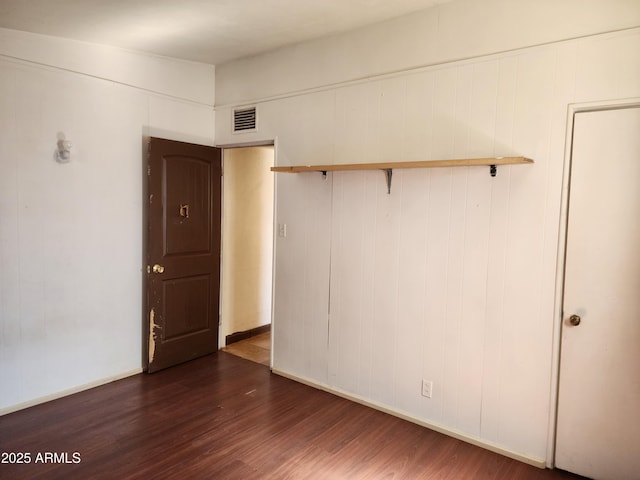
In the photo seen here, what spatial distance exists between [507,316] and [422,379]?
741 millimetres

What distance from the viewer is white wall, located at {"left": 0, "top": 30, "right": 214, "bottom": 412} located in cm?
296

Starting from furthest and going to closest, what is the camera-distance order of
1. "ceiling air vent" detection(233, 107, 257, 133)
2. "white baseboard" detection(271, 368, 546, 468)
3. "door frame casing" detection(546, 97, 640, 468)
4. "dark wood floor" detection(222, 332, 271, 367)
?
"dark wood floor" detection(222, 332, 271, 367) < "ceiling air vent" detection(233, 107, 257, 133) < "white baseboard" detection(271, 368, 546, 468) < "door frame casing" detection(546, 97, 640, 468)

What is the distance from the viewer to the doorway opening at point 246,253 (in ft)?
14.6

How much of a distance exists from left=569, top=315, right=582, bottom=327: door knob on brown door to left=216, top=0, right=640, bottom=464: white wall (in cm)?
7

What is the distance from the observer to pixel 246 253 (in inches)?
189

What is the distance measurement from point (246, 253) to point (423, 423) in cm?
263

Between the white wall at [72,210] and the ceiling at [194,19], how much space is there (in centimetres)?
27

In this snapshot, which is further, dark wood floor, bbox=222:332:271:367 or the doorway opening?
the doorway opening

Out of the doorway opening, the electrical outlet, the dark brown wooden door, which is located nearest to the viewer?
the electrical outlet

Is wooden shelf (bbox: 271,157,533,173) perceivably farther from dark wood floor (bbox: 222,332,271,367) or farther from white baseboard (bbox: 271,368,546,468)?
dark wood floor (bbox: 222,332,271,367)

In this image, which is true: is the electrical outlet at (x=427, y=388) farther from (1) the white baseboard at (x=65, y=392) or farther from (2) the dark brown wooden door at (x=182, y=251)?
(1) the white baseboard at (x=65, y=392)

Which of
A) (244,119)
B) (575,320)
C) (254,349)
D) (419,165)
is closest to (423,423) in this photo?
(575,320)

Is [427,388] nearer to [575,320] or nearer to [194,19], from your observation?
[575,320]

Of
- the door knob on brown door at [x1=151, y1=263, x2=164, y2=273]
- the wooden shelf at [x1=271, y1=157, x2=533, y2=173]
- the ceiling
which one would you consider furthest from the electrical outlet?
the ceiling
